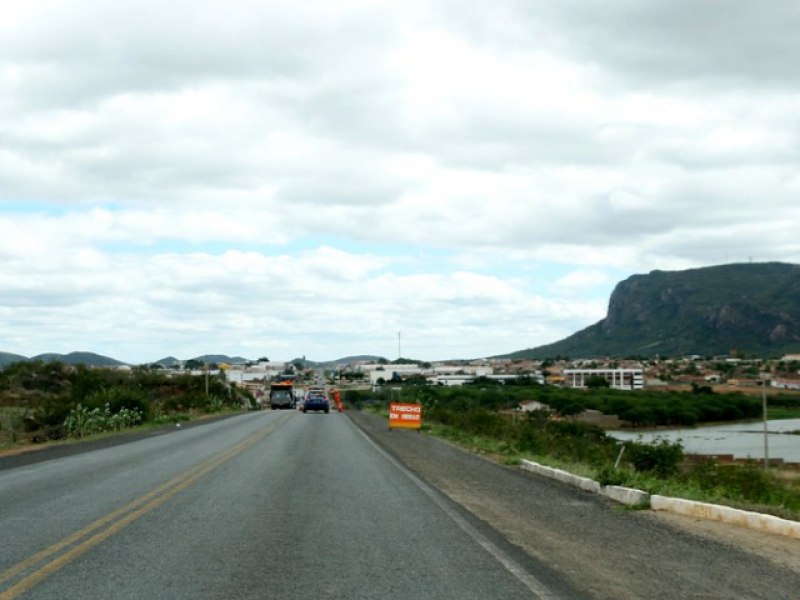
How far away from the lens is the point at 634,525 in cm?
1270

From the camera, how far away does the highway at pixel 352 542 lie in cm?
832

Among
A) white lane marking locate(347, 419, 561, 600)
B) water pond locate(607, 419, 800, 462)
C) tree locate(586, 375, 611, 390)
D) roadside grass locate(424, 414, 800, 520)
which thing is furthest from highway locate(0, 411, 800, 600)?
tree locate(586, 375, 611, 390)

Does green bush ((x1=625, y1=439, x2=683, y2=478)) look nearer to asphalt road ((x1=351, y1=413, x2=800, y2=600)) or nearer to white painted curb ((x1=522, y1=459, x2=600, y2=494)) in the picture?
white painted curb ((x1=522, y1=459, x2=600, y2=494))

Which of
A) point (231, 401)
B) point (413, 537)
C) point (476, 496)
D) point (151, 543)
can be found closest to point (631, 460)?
point (476, 496)

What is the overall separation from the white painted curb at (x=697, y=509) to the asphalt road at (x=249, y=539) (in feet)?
9.64

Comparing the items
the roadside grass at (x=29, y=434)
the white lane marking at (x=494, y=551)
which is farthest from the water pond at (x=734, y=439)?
the white lane marking at (x=494, y=551)

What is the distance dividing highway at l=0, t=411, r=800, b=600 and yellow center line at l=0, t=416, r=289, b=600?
2 centimetres

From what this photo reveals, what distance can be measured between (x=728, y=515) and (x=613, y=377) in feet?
411

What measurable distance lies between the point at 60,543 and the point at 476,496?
7.63 meters

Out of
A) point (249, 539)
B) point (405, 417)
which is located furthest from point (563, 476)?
point (405, 417)

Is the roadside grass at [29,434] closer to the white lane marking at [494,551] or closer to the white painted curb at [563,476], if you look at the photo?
the white painted curb at [563,476]

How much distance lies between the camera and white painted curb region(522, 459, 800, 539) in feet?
38.9

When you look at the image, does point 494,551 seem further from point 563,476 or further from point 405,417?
point 405,417

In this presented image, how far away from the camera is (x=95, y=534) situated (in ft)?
36.1
